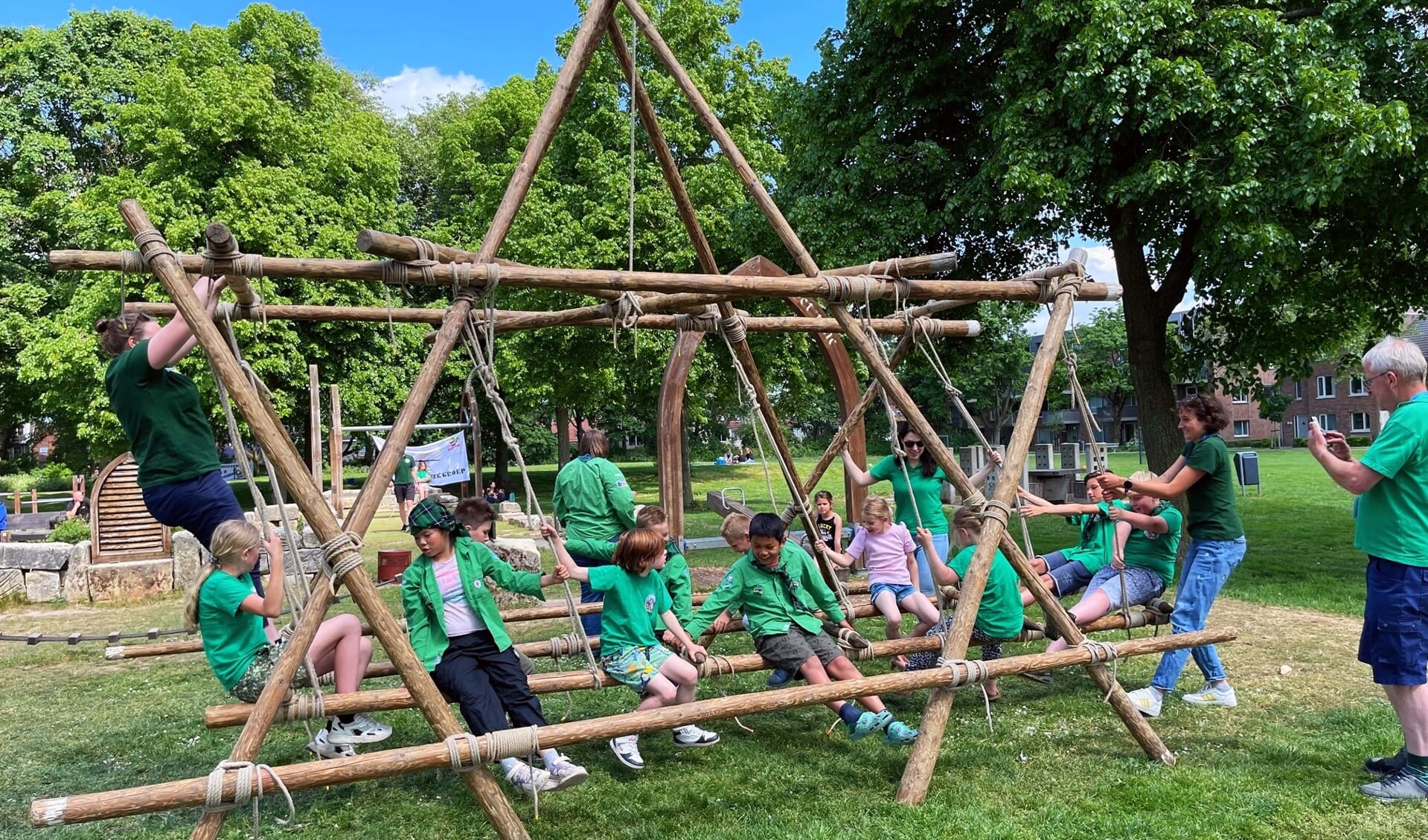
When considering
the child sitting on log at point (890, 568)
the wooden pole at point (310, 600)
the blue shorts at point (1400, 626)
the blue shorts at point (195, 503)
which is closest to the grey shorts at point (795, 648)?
the child sitting on log at point (890, 568)

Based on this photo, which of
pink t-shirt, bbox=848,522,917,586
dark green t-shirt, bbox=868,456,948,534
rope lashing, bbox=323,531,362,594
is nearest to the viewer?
rope lashing, bbox=323,531,362,594

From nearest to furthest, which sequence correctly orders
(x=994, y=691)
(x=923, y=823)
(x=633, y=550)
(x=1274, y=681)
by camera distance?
(x=923, y=823), (x=633, y=550), (x=994, y=691), (x=1274, y=681)

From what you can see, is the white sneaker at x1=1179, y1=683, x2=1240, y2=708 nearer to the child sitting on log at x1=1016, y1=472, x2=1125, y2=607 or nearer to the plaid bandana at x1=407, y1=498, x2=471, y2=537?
the child sitting on log at x1=1016, y1=472, x2=1125, y2=607

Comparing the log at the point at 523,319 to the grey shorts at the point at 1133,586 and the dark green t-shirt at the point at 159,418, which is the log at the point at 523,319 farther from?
the grey shorts at the point at 1133,586

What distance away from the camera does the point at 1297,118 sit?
7984 millimetres

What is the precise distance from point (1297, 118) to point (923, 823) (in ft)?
24.7

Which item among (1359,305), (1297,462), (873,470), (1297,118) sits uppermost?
(1297,118)

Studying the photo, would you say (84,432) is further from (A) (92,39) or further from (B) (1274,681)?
(B) (1274,681)

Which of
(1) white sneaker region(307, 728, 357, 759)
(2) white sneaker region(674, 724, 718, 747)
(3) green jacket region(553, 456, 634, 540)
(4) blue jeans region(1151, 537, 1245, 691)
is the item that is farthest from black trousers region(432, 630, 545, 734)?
(4) blue jeans region(1151, 537, 1245, 691)

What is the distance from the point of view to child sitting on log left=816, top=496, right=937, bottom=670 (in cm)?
557

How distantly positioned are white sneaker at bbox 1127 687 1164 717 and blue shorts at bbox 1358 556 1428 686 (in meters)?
1.37

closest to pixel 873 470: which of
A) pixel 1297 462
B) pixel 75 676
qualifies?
pixel 75 676

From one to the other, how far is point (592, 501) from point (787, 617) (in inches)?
56.2

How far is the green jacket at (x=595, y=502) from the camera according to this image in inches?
213
